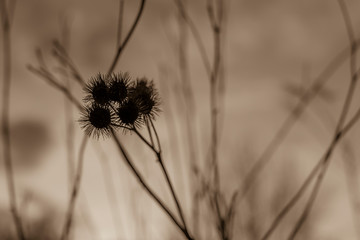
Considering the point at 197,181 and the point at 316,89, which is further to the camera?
the point at 197,181

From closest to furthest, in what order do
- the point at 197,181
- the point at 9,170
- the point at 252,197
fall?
the point at 9,170 → the point at 197,181 → the point at 252,197

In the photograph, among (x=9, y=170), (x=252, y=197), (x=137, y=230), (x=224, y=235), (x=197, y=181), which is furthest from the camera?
(x=252, y=197)

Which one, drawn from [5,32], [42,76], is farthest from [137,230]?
[5,32]

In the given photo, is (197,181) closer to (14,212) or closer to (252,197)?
(14,212)

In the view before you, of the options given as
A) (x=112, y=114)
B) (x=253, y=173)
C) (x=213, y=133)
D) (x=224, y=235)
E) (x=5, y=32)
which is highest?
(x=5, y=32)

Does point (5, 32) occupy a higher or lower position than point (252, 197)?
higher

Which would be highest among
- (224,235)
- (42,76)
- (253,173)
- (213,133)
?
(42,76)

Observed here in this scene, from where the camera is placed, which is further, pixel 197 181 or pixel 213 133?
pixel 197 181

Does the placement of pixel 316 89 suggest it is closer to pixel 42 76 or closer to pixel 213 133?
pixel 213 133

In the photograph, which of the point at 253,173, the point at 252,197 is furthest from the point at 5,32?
the point at 252,197

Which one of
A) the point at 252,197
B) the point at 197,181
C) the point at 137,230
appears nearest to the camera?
the point at 197,181
